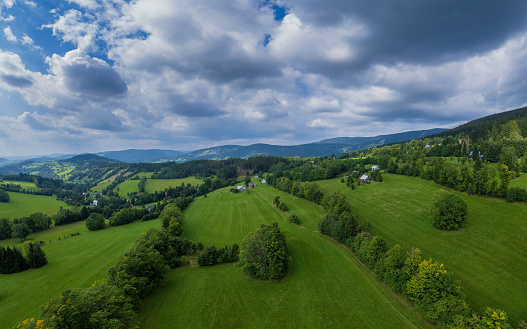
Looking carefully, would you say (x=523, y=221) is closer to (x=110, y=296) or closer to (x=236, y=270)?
(x=236, y=270)

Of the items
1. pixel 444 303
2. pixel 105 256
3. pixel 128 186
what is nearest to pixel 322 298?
pixel 444 303

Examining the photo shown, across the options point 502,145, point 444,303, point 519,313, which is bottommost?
point 519,313

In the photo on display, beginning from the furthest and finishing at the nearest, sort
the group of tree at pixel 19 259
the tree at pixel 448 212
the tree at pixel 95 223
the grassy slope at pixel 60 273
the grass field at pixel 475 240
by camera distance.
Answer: the tree at pixel 95 223 < the tree at pixel 448 212 < the group of tree at pixel 19 259 < the grassy slope at pixel 60 273 < the grass field at pixel 475 240

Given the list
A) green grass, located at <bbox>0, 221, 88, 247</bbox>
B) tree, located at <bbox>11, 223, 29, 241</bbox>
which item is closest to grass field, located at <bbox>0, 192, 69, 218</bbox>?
green grass, located at <bbox>0, 221, 88, 247</bbox>

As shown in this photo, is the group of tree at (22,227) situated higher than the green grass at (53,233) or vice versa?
the group of tree at (22,227)

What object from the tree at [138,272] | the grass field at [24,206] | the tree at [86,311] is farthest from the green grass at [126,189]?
the tree at [86,311]

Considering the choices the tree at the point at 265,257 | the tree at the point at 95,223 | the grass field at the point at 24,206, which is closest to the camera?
the tree at the point at 265,257

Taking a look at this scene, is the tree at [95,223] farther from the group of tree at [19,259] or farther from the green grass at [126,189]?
the green grass at [126,189]

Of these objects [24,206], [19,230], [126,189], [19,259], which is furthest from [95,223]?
[126,189]
